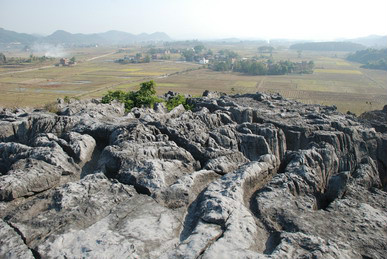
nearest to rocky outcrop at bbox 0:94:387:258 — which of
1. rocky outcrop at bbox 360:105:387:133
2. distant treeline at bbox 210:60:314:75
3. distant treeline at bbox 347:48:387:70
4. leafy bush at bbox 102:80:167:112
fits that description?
rocky outcrop at bbox 360:105:387:133

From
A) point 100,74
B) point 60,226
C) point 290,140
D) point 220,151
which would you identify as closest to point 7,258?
point 60,226

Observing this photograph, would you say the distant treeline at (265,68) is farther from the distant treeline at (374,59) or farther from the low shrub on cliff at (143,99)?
the low shrub on cliff at (143,99)

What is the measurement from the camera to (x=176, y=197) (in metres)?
13.4

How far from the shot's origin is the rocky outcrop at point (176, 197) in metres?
10.6

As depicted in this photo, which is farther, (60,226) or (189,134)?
(189,134)

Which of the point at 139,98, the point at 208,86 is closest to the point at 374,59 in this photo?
the point at 208,86

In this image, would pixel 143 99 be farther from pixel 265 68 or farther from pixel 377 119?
pixel 265 68

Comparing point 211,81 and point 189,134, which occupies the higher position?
point 189,134

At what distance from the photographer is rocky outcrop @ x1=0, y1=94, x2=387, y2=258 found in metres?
10.6

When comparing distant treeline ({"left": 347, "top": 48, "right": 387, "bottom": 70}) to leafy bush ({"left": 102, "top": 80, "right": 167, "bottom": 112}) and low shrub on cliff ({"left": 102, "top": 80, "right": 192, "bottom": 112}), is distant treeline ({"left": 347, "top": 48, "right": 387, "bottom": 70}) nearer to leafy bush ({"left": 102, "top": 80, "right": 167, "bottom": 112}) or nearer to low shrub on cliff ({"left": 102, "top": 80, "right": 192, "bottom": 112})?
low shrub on cliff ({"left": 102, "top": 80, "right": 192, "bottom": 112})

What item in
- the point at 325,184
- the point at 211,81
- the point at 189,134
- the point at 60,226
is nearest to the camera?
the point at 60,226

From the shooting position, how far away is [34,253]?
9.91 m

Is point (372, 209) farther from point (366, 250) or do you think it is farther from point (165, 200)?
point (165, 200)

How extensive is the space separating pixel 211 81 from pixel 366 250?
102782 mm
